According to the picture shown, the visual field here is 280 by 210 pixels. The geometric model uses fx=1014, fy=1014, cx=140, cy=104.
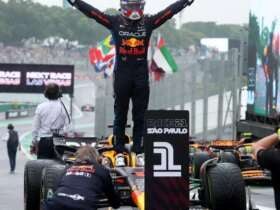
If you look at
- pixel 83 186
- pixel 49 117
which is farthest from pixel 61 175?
pixel 49 117

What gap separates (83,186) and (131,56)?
333cm

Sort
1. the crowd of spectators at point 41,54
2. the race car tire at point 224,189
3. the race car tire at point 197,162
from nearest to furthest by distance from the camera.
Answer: the race car tire at point 224,189 → the race car tire at point 197,162 → the crowd of spectators at point 41,54

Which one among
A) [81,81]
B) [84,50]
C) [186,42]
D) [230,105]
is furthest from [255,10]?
[186,42]

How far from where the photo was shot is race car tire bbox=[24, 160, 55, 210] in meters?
10.8

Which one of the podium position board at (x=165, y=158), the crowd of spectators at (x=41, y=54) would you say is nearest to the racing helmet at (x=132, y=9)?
the podium position board at (x=165, y=158)

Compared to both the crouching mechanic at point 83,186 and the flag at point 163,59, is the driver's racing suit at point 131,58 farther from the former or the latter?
the flag at point 163,59

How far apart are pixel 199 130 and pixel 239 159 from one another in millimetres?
13861

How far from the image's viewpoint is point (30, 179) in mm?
10883

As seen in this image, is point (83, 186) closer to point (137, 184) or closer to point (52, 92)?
point (137, 184)

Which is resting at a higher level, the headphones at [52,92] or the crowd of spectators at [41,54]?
the crowd of spectators at [41,54]

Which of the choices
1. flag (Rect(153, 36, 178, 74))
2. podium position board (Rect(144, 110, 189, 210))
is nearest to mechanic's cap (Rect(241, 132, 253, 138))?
flag (Rect(153, 36, 178, 74))

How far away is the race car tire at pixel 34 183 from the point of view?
10.8 meters

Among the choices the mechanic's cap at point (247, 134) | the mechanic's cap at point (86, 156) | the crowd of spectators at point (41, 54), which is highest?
the crowd of spectators at point (41, 54)

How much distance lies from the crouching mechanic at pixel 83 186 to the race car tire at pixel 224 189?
1146 mm
